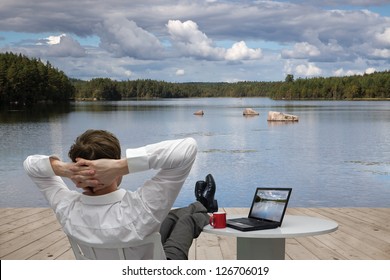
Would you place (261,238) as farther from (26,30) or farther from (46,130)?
(46,130)

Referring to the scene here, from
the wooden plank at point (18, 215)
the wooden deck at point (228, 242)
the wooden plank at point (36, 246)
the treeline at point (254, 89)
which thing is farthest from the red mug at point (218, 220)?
the treeline at point (254, 89)

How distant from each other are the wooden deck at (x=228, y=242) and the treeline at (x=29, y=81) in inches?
925

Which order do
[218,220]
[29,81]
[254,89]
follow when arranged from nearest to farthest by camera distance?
[218,220] → [254,89] → [29,81]

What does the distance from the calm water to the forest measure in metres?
1.30

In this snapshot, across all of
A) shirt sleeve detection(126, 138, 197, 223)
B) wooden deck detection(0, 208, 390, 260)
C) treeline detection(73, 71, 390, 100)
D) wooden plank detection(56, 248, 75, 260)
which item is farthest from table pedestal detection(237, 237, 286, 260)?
treeline detection(73, 71, 390, 100)

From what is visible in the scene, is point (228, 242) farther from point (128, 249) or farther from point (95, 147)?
point (95, 147)

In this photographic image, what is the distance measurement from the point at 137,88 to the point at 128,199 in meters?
28.1

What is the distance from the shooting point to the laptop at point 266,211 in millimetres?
2170

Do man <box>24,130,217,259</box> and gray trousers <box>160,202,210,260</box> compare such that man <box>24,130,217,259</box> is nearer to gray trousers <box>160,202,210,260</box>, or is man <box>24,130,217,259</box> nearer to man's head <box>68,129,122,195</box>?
man's head <box>68,129,122,195</box>

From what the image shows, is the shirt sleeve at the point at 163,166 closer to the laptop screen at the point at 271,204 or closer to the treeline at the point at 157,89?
the laptop screen at the point at 271,204

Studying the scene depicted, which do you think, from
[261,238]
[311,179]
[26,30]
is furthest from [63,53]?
[261,238]

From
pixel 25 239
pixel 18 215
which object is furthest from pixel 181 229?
pixel 18 215

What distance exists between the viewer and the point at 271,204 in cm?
224
